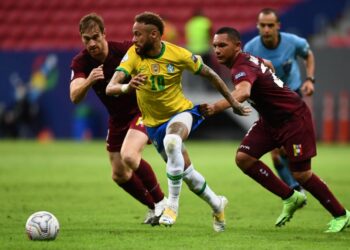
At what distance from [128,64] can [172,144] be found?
91cm

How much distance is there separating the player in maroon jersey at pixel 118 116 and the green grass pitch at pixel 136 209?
0.37m

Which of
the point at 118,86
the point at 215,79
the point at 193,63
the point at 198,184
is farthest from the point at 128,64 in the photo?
the point at 198,184

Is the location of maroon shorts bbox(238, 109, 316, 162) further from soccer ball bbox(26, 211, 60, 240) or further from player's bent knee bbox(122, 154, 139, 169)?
soccer ball bbox(26, 211, 60, 240)

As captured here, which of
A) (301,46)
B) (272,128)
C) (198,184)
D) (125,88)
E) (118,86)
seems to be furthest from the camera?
(301,46)

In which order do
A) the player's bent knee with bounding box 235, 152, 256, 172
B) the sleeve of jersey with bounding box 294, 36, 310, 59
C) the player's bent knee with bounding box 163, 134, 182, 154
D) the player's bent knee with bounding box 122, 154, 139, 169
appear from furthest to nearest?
the sleeve of jersey with bounding box 294, 36, 310, 59 → the player's bent knee with bounding box 122, 154, 139, 169 → the player's bent knee with bounding box 235, 152, 256, 172 → the player's bent knee with bounding box 163, 134, 182, 154

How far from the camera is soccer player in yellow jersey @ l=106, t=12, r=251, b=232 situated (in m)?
8.16

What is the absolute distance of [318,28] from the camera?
2411 centimetres

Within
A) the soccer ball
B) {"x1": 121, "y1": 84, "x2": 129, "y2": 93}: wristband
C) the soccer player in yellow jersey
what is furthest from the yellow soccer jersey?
the soccer ball

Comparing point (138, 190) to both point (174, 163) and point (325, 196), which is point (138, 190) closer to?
point (174, 163)

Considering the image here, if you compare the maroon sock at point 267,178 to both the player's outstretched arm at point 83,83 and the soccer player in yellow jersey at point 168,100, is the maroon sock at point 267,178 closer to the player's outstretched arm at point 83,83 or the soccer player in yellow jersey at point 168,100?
the soccer player in yellow jersey at point 168,100

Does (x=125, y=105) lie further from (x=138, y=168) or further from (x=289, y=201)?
(x=289, y=201)

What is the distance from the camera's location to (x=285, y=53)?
36.7 ft

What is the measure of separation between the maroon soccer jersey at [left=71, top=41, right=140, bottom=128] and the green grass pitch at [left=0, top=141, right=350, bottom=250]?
1146 mm

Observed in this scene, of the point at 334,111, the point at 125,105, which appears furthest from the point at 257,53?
the point at 334,111
